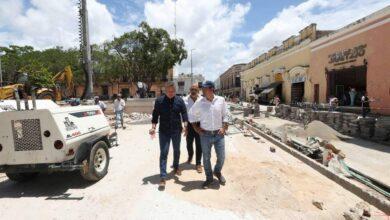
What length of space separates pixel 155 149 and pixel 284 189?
16.2ft

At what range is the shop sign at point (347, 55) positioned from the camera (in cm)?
1915

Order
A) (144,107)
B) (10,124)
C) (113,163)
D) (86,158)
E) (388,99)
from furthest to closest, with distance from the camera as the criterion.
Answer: (144,107) → (388,99) → (113,163) → (86,158) → (10,124)

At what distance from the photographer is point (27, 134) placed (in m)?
5.11

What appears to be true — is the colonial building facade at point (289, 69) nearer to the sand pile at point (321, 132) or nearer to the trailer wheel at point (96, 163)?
the sand pile at point (321, 132)

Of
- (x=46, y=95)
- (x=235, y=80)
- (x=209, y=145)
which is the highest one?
(x=235, y=80)

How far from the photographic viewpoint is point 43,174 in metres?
6.70

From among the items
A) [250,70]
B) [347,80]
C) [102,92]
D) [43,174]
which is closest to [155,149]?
[43,174]

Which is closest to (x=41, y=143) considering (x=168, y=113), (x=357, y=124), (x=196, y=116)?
(x=168, y=113)

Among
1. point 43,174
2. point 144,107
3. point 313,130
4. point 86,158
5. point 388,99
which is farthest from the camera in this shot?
point 144,107

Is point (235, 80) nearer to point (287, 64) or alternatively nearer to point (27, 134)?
point (287, 64)

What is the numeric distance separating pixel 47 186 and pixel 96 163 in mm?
978

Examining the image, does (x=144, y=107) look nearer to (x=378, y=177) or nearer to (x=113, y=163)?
(x=113, y=163)

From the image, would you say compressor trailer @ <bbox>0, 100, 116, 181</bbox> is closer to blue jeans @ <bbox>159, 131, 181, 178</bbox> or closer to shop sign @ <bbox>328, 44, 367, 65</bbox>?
blue jeans @ <bbox>159, 131, 181, 178</bbox>

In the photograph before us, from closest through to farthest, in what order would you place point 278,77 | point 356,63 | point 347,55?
point 356,63
point 347,55
point 278,77
